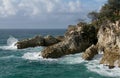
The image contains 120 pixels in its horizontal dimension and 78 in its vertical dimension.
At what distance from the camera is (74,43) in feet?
259

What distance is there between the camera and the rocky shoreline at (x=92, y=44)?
217ft

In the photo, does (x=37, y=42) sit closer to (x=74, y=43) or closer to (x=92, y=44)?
(x=74, y=43)

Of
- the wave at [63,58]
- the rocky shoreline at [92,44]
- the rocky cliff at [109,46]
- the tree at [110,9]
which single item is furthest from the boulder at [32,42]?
the rocky cliff at [109,46]

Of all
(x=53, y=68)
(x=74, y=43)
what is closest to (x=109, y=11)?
(x=74, y=43)

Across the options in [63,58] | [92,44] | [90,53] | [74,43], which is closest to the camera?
[90,53]

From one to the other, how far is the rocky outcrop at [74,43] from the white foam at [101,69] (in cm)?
1067

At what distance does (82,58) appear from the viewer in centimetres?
7294

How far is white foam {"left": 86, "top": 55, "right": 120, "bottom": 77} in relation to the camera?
Answer: 56062 millimetres

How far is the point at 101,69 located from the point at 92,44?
69.9 ft

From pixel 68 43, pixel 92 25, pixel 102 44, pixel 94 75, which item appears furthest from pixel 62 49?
pixel 94 75

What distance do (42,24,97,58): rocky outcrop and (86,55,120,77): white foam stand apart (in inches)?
420

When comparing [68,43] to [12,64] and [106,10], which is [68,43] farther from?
[106,10]

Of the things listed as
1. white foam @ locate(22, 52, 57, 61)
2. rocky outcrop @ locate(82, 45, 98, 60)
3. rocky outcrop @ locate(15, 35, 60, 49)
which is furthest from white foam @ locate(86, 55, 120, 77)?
rocky outcrop @ locate(15, 35, 60, 49)

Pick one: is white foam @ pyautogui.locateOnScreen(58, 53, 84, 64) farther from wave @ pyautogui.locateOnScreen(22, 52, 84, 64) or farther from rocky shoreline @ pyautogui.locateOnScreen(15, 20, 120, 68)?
rocky shoreline @ pyautogui.locateOnScreen(15, 20, 120, 68)
